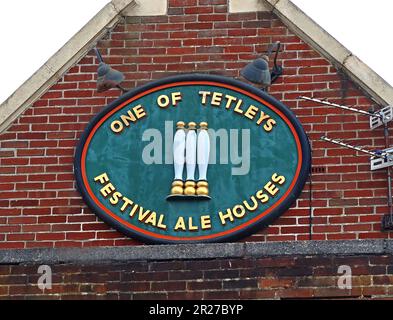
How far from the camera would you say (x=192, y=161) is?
683 inches

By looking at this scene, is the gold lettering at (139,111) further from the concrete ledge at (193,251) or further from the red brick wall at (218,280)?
the red brick wall at (218,280)

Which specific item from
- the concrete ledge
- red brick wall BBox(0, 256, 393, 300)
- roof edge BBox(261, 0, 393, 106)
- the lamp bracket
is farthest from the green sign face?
roof edge BBox(261, 0, 393, 106)

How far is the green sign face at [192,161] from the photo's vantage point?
55.9ft

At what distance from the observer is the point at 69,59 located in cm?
1812

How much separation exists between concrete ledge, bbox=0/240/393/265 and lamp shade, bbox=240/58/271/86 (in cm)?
216

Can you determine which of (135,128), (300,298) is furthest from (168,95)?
(300,298)

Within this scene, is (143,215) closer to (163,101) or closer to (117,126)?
(117,126)

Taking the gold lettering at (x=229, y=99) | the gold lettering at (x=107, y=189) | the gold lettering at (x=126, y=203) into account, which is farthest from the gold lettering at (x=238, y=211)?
the gold lettering at (x=107, y=189)

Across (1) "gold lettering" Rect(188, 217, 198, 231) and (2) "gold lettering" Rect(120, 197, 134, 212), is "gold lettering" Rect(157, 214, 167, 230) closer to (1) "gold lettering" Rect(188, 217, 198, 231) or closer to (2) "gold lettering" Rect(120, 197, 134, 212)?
(1) "gold lettering" Rect(188, 217, 198, 231)

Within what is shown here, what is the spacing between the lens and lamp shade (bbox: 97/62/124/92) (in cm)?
1769

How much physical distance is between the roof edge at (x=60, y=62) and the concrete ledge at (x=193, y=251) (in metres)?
2.08

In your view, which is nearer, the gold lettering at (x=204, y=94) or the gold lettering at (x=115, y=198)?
the gold lettering at (x=115, y=198)
